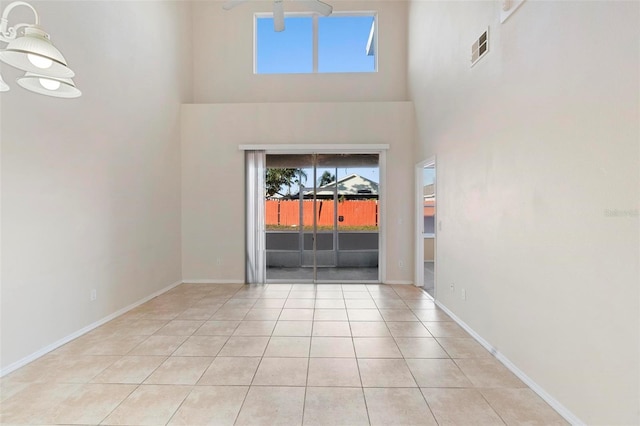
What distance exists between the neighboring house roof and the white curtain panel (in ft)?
3.28

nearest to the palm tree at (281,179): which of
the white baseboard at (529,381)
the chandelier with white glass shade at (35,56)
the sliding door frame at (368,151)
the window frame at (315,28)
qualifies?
the sliding door frame at (368,151)

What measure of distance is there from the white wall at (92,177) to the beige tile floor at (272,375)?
490 mm

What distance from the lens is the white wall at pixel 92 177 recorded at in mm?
2652

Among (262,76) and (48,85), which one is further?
(262,76)

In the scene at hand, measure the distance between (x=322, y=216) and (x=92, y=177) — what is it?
13.2 feet

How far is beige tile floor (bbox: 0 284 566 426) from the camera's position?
2.05m

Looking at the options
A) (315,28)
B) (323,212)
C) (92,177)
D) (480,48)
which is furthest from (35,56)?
(315,28)

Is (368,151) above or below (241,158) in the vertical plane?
above

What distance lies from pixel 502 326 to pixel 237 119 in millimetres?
5097

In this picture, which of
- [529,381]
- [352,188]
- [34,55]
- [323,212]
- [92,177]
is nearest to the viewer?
[34,55]

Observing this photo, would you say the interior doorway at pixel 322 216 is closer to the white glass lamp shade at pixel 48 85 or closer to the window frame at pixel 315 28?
the window frame at pixel 315 28

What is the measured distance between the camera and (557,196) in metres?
2.07

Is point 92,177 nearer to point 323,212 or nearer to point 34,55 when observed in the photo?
point 34,55

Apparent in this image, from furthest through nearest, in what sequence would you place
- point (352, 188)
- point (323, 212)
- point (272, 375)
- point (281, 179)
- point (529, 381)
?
point (323, 212) < point (352, 188) < point (281, 179) < point (272, 375) < point (529, 381)
